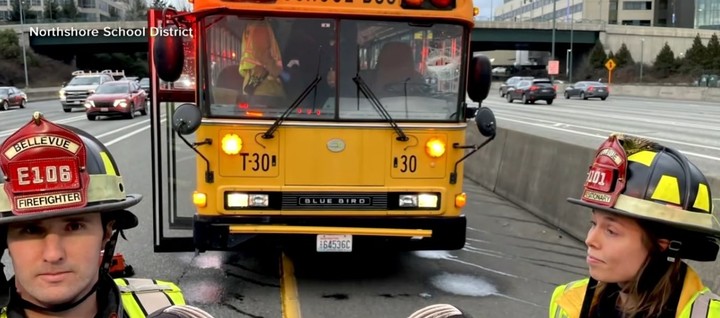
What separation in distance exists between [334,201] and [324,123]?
→ 665mm

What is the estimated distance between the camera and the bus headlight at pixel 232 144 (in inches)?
208

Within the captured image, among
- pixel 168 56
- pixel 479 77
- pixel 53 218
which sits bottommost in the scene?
pixel 53 218

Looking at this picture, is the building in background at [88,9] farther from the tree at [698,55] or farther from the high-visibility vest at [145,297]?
the high-visibility vest at [145,297]

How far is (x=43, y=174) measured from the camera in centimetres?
176

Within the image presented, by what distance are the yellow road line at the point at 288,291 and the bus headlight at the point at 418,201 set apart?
119cm

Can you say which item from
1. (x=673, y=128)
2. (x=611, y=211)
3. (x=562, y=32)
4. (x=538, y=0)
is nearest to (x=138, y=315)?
(x=611, y=211)

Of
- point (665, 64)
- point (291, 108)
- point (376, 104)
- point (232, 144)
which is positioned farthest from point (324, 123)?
point (665, 64)

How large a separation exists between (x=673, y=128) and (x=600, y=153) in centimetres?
2041

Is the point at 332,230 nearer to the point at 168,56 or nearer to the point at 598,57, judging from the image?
the point at 168,56

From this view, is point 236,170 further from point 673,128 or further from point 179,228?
point 673,128

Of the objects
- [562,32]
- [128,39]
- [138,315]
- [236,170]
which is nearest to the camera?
[138,315]

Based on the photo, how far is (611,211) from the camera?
2.03 meters

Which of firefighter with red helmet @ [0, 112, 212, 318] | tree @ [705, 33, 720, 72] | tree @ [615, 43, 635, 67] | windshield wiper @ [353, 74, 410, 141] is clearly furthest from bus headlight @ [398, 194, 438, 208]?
tree @ [615, 43, 635, 67]

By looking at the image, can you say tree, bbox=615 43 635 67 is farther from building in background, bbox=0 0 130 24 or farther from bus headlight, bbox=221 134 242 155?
bus headlight, bbox=221 134 242 155
